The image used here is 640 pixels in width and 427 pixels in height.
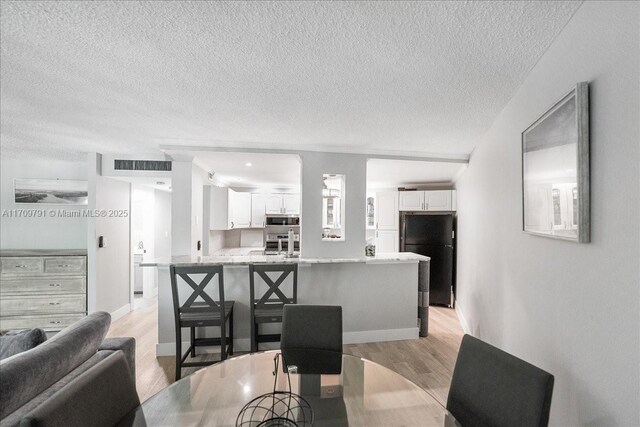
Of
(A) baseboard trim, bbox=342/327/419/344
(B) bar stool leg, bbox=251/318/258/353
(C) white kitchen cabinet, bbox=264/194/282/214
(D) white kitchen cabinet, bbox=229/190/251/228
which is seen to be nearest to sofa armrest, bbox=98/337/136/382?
(B) bar stool leg, bbox=251/318/258/353

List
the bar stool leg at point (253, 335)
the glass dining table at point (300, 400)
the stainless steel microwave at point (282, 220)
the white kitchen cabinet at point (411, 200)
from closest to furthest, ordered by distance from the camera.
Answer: the glass dining table at point (300, 400) < the bar stool leg at point (253, 335) < the white kitchen cabinet at point (411, 200) < the stainless steel microwave at point (282, 220)

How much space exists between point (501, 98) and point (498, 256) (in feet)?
4.19

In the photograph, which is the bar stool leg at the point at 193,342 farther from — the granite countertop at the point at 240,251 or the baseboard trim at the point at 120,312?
the granite countertop at the point at 240,251

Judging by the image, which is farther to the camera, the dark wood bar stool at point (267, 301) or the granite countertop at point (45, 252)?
the granite countertop at point (45, 252)

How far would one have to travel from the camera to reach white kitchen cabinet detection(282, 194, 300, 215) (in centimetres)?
583

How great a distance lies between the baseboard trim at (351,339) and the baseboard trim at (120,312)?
162 cm

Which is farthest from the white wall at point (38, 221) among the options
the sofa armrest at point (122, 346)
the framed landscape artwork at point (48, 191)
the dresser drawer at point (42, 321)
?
the sofa armrest at point (122, 346)

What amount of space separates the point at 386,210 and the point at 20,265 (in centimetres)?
576

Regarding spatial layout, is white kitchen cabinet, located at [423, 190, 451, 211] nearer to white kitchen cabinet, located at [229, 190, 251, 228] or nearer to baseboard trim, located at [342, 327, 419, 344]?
baseboard trim, located at [342, 327, 419, 344]

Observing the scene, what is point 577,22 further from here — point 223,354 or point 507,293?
point 223,354

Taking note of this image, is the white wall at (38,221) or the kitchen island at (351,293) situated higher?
the white wall at (38,221)

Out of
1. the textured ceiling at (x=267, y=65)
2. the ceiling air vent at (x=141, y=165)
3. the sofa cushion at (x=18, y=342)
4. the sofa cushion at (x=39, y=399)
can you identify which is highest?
the textured ceiling at (x=267, y=65)

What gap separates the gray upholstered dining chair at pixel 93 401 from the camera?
854 mm

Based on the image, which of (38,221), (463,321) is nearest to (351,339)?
(463,321)
